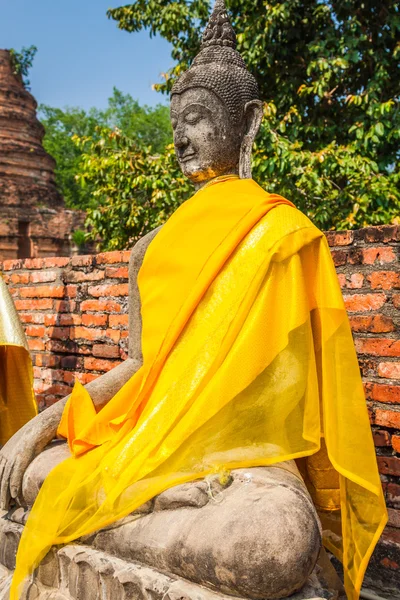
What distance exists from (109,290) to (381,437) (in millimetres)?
1661

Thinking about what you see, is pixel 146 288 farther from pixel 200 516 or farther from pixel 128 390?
pixel 200 516

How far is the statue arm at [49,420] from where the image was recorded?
71.2 inches

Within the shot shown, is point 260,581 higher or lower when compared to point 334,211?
lower

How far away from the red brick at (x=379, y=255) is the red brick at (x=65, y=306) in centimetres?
182

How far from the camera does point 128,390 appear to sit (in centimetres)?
178

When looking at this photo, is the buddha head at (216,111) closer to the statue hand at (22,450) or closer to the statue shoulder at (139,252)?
the statue shoulder at (139,252)

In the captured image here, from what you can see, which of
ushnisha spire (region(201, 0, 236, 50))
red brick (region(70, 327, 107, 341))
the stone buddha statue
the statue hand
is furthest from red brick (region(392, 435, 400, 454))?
red brick (region(70, 327, 107, 341))

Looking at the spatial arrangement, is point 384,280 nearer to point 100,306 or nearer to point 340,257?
point 340,257

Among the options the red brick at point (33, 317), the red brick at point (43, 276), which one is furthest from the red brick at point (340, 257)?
the red brick at point (33, 317)

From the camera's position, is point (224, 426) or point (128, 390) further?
point (128, 390)

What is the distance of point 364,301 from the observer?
2510 mm

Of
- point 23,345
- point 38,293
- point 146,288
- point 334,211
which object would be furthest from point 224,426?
point 334,211

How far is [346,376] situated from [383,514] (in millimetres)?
333

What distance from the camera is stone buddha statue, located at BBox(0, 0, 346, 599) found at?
129 centimetres
